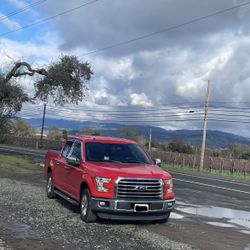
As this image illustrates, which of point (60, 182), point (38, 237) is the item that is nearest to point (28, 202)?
point (60, 182)

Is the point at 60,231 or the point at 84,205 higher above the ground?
the point at 84,205

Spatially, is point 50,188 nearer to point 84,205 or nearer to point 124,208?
point 84,205

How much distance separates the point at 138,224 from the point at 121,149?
1.97 m

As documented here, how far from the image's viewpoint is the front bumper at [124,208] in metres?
9.70

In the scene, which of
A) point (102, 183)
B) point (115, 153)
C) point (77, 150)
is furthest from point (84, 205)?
point (77, 150)

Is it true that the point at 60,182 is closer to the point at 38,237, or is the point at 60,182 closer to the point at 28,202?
the point at 28,202

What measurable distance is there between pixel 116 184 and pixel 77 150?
229cm

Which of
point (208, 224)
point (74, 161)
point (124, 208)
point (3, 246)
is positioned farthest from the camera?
point (208, 224)

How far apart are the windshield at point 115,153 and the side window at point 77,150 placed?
0.23 meters

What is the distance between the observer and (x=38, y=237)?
8.43 meters

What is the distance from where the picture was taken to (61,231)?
901 centimetres

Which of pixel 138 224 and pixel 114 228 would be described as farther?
pixel 138 224

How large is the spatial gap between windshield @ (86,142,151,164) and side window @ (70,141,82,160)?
0.23 metres

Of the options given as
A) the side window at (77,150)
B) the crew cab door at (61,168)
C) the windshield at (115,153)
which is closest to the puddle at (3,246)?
the windshield at (115,153)
